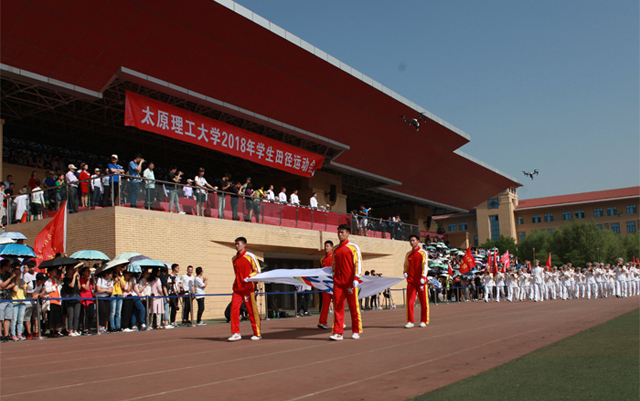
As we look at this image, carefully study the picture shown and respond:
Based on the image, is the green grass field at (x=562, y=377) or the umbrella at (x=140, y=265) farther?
the umbrella at (x=140, y=265)

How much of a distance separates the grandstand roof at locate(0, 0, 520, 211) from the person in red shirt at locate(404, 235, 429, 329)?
13.1m

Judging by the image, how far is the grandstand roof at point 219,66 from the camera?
1931 centimetres

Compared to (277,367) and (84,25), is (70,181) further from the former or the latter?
(277,367)

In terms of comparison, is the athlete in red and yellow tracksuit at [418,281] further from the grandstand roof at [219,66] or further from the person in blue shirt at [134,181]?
the grandstand roof at [219,66]

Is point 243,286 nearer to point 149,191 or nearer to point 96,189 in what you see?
point 149,191

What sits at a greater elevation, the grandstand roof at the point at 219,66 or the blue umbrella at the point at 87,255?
the grandstand roof at the point at 219,66

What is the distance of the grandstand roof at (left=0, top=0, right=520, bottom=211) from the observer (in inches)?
760

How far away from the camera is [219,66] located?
2381cm

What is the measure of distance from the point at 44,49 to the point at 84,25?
66.5 inches

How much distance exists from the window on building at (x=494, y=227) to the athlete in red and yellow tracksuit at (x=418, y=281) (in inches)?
3559

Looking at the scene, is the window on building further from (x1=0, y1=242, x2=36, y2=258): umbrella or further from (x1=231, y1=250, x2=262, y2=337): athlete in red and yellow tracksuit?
(x1=231, y1=250, x2=262, y2=337): athlete in red and yellow tracksuit

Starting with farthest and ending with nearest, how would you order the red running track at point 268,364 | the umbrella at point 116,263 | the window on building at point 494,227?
the window on building at point 494,227 → the umbrella at point 116,263 → the red running track at point 268,364

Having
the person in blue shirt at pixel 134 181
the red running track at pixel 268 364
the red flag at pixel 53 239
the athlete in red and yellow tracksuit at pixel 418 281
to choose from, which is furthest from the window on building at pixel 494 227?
the red flag at pixel 53 239

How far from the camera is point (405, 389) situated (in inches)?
221
